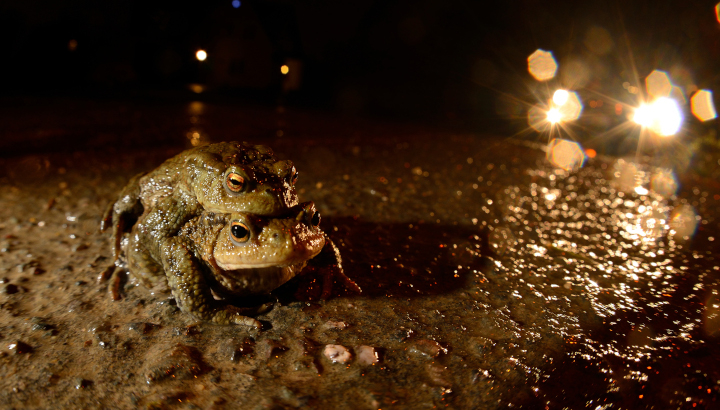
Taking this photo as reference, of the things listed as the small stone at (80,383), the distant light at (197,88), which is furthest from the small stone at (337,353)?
the distant light at (197,88)

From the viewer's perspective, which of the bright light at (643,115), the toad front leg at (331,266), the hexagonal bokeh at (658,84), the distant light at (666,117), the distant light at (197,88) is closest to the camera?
the toad front leg at (331,266)

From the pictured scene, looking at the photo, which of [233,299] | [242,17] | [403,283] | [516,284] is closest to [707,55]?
[516,284]

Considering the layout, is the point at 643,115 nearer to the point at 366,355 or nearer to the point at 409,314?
the point at 409,314

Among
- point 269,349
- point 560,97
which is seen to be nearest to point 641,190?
point 269,349

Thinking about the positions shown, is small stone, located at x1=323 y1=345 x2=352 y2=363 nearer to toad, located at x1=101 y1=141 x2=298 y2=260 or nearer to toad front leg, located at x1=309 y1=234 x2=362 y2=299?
toad front leg, located at x1=309 y1=234 x2=362 y2=299

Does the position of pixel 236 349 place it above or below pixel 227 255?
below

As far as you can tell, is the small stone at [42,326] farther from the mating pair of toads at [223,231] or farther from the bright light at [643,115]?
the bright light at [643,115]

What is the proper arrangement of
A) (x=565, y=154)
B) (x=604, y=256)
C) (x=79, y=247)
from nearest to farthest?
(x=79, y=247) → (x=604, y=256) → (x=565, y=154)
